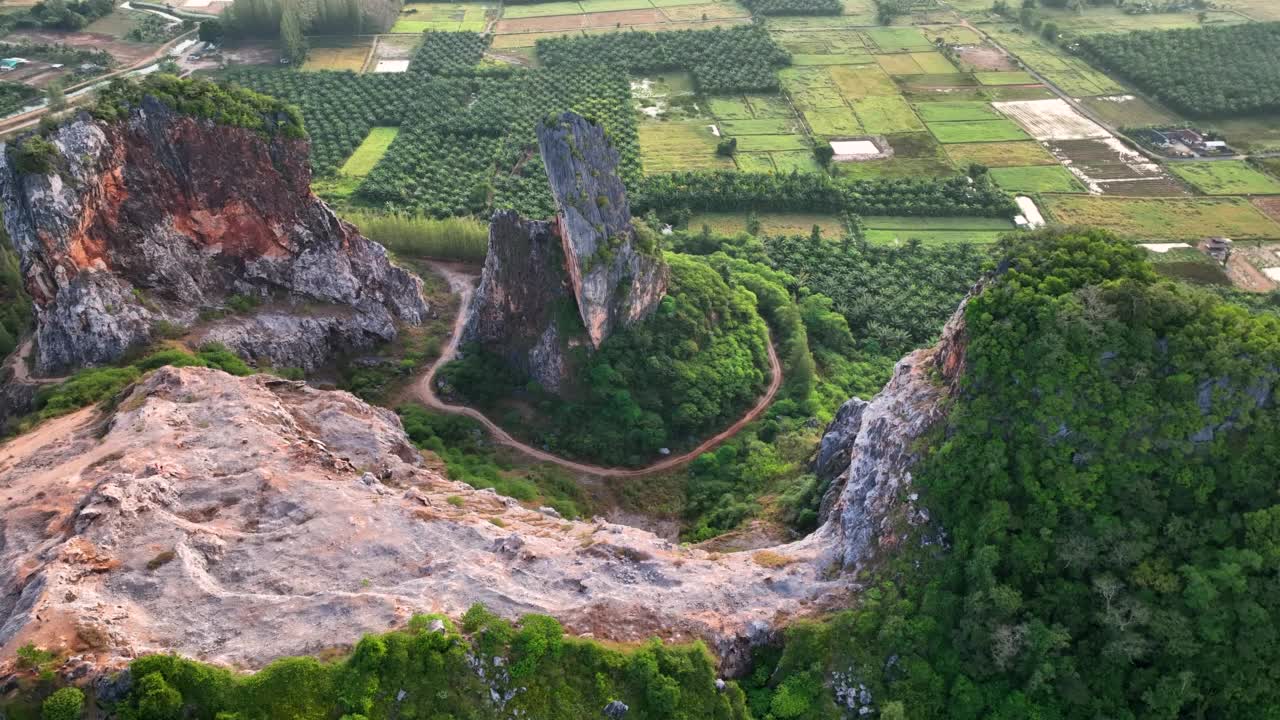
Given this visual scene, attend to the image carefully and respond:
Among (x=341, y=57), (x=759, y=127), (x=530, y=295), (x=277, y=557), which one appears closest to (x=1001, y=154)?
(x=759, y=127)

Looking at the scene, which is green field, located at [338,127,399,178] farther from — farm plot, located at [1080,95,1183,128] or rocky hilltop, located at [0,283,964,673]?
farm plot, located at [1080,95,1183,128]

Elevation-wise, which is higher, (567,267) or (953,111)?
(567,267)

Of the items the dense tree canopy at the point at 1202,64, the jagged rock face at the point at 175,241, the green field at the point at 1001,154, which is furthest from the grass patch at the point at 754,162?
the dense tree canopy at the point at 1202,64

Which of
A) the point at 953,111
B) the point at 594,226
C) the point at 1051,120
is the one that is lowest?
the point at 1051,120

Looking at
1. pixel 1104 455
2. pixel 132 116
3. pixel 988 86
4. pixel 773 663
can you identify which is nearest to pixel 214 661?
pixel 773 663

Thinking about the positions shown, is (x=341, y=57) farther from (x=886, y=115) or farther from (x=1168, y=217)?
(x=1168, y=217)

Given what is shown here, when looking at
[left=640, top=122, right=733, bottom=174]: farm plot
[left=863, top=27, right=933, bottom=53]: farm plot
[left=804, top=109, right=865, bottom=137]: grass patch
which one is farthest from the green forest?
[left=863, top=27, right=933, bottom=53]: farm plot

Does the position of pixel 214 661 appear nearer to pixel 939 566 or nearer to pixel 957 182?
pixel 939 566
